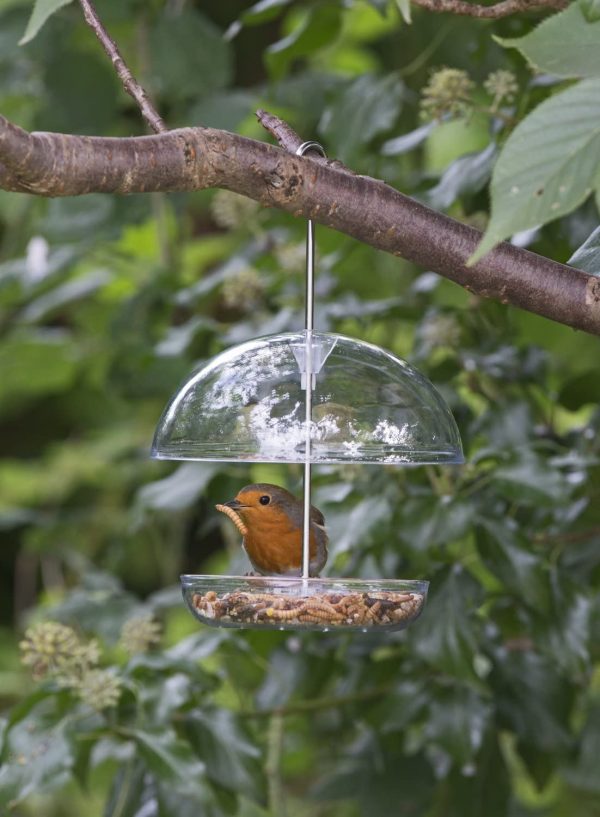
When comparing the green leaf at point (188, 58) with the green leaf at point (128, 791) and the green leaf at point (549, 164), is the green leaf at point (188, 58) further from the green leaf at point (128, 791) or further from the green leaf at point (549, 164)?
the green leaf at point (549, 164)

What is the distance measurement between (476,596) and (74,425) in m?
3.41

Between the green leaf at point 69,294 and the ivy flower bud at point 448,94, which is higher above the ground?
the ivy flower bud at point 448,94

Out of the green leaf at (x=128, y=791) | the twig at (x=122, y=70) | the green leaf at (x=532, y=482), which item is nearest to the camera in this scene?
the twig at (x=122, y=70)

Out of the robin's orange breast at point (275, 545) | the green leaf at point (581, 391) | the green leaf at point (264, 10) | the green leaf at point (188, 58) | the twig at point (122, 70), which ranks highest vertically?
the green leaf at point (188, 58)

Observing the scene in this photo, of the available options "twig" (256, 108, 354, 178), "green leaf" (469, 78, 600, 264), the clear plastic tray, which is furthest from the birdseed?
"green leaf" (469, 78, 600, 264)

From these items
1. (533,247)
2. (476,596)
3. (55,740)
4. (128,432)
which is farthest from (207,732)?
(128,432)

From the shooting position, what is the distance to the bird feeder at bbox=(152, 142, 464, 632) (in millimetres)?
1238

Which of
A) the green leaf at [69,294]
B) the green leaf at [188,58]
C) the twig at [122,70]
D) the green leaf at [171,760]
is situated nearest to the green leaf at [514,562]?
the green leaf at [171,760]

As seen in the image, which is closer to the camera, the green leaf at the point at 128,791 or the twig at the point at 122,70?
the twig at the point at 122,70

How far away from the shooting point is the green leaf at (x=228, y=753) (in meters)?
1.76

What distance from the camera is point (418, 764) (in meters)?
2.29

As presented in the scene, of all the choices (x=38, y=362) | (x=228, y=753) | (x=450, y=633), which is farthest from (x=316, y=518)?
(x=38, y=362)

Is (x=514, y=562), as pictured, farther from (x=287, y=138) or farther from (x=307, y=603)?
(x=287, y=138)

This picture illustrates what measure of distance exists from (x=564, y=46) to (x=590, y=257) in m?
0.41
